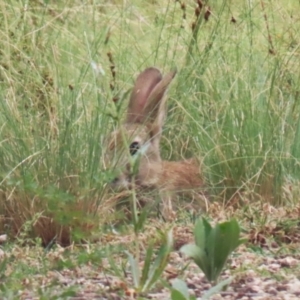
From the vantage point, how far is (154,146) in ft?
22.4

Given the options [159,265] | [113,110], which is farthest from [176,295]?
[113,110]

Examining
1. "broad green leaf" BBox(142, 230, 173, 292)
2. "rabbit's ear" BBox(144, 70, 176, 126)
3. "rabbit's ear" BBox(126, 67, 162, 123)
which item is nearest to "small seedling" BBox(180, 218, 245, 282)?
"broad green leaf" BBox(142, 230, 173, 292)

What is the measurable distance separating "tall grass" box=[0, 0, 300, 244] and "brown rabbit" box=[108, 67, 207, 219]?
0.12 m

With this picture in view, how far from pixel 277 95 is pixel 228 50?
2.28ft

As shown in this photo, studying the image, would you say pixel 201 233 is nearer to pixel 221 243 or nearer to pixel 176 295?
pixel 221 243

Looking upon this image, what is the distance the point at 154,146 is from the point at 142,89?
1.21ft

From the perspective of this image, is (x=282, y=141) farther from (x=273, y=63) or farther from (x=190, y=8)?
(x=190, y=8)

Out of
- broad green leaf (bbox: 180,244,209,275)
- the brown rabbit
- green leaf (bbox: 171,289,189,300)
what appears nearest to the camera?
green leaf (bbox: 171,289,189,300)

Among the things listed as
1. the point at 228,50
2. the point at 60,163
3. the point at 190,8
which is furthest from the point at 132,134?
the point at 190,8

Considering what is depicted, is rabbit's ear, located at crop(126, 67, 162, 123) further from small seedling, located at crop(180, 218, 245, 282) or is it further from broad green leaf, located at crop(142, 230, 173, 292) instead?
broad green leaf, located at crop(142, 230, 173, 292)

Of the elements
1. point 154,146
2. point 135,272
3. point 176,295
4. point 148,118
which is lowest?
point 154,146

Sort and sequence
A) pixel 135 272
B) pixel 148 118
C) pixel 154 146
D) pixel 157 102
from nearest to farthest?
1. pixel 135 272
2. pixel 148 118
3. pixel 157 102
4. pixel 154 146

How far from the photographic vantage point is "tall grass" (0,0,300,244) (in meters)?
5.40

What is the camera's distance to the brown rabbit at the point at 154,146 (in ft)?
20.8
